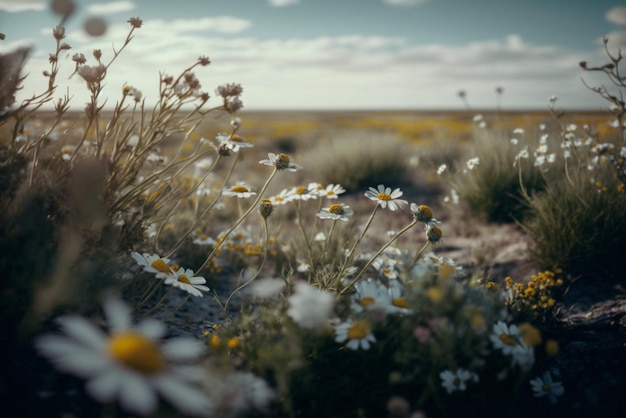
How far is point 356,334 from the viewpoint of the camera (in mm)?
1597

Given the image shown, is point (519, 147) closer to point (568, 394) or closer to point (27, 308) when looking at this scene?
point (568, 394)

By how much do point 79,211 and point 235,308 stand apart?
1.40m

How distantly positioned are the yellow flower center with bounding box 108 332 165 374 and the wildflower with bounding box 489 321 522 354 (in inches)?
50.3

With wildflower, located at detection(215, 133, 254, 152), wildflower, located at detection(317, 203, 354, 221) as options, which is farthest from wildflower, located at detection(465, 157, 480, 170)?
wildflower, located at detection(215, 133, 254, 152)

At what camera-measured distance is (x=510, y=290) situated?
2.55 metres

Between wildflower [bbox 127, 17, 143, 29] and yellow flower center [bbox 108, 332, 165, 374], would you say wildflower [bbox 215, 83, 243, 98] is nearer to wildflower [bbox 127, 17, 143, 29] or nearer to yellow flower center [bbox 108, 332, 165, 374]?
wildflower [bbox 127, 17, 143, 29]

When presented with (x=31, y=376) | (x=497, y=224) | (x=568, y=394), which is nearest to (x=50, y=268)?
(x=31, y=376)

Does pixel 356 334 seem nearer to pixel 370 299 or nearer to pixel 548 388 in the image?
pixel 370 299

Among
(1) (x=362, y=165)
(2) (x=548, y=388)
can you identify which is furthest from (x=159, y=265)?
(1) (x=362, y=165)

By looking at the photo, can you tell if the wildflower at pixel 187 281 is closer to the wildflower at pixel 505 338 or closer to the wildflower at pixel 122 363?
the wildflower at pixel 122 363

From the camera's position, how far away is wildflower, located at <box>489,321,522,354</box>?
5.61 feet

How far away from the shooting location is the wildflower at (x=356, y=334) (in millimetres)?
1576

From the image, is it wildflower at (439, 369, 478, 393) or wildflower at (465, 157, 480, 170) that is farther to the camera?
wildflower at (465, 157, 480, 170)

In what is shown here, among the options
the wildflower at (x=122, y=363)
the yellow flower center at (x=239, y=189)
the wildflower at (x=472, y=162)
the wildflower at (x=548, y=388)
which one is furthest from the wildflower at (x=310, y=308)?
the wildflower at (x=472, y=162)
